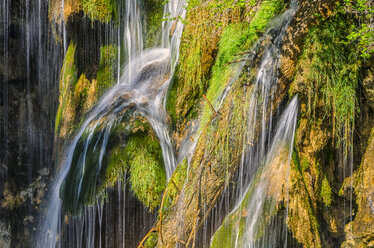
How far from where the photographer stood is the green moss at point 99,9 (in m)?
6.33

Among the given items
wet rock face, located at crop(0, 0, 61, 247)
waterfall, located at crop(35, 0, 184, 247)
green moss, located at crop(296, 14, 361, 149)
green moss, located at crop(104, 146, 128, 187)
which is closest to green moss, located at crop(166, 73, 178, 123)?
waterfall, located at crop(35, 0, 184, 247)

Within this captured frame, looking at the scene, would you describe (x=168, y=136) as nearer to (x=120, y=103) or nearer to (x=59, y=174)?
(x=120, y=103)

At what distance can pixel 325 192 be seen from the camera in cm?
427

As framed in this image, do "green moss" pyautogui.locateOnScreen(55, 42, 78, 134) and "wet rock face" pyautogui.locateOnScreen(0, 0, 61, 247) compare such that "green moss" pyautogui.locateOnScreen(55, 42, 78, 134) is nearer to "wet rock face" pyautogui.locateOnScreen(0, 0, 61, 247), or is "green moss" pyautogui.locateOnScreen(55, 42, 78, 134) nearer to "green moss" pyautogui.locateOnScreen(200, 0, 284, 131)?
"wet rock face" pyautogui.locateOnScreen(0, 0, 61, 247)

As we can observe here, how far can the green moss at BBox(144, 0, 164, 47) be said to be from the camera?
6391 millimetres

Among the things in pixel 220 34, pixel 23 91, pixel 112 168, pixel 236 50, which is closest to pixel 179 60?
pixel 220 34

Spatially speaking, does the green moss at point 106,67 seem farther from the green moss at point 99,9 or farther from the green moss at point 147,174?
the green moss at point 147,174

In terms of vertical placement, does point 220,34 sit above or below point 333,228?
above

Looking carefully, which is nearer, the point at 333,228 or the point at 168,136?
the point at 333,228

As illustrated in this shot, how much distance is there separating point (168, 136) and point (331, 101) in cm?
A: 231

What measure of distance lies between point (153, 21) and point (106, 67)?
1.21 meters

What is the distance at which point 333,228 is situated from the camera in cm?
432

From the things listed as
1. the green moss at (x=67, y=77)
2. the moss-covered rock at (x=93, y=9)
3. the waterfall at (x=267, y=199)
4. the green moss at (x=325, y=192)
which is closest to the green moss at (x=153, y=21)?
the moss-covered rock at (x=93, y=9)

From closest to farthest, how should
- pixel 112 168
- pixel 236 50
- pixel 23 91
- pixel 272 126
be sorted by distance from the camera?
pixel 272 126, pixel 236 50, pixel 112 168, pixel 23 91
